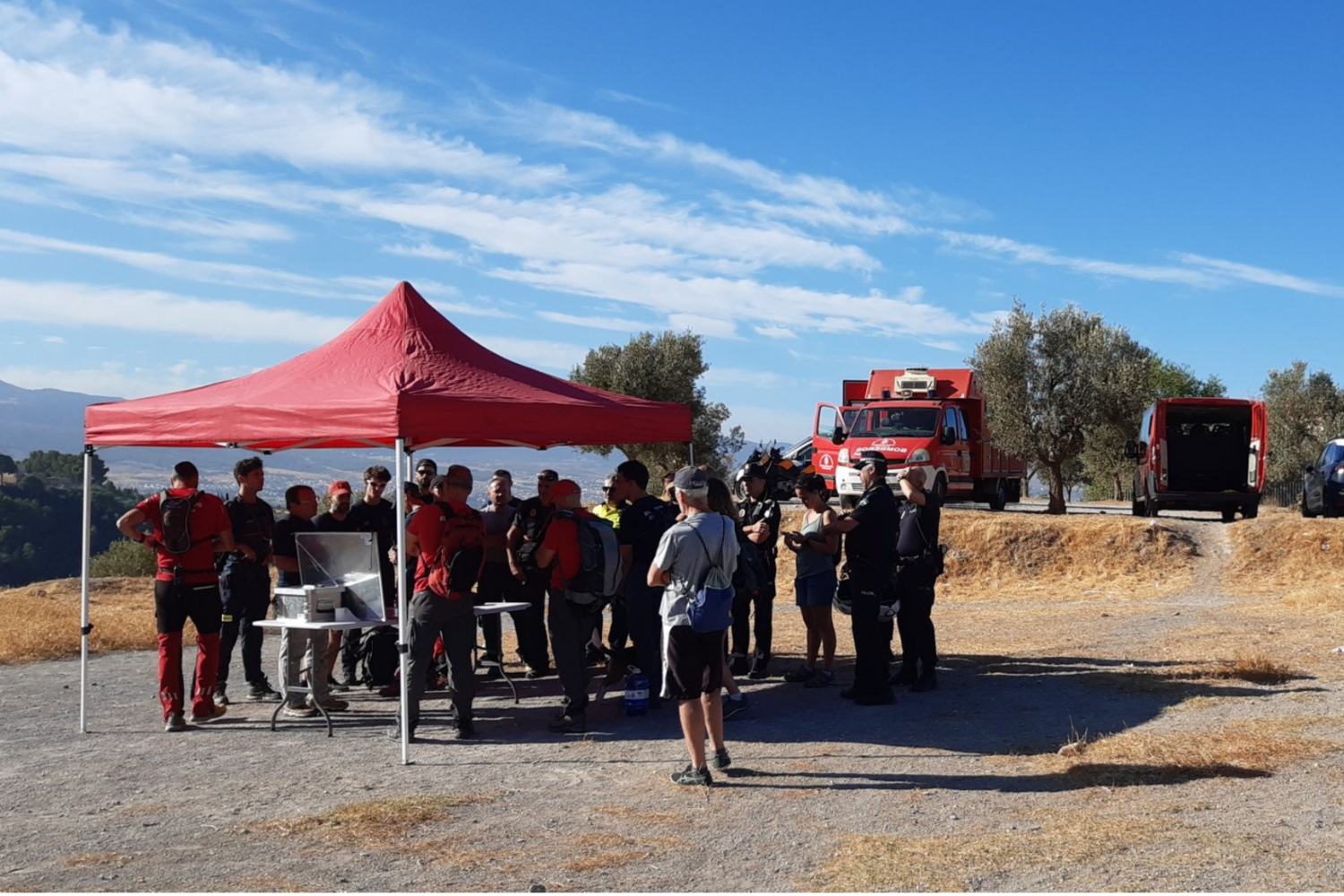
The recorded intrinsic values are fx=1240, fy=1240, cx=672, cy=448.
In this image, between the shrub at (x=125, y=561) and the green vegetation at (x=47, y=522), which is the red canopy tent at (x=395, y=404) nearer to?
the shrub at (x=125, y=561)

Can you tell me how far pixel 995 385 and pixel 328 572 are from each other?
1008 inches

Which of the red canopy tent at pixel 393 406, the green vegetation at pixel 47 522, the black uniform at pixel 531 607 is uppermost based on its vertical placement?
the red canopy tent at pixel 393 406

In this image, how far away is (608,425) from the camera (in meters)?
9.22

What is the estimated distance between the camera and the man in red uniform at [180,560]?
8469 millimetres

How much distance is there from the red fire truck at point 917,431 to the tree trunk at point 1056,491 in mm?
2523

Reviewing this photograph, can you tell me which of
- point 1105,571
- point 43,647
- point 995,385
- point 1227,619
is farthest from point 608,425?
point 995,385

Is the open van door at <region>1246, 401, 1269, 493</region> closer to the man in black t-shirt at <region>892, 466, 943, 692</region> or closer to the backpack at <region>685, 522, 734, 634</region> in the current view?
the man in black t-shirt at <region>892, 466, 943, 692</region>

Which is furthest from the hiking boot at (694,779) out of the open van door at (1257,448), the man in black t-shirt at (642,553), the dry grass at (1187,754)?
the open van door at (1257,448)

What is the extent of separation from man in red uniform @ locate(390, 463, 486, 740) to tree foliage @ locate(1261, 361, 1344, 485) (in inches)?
1869

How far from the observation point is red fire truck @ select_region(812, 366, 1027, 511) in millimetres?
23469

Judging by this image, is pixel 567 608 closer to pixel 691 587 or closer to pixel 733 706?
pixel 733 706

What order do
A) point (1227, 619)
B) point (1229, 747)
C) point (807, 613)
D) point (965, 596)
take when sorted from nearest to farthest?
point (1229, 747) < point (807, 613) < point (1227, 619) < point (965, 596)

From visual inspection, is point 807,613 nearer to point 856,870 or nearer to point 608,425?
point 608,425

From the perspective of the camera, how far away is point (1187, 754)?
24.2ft
